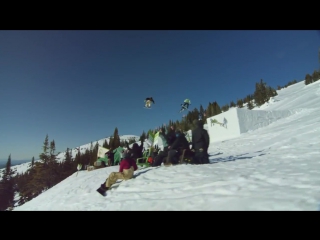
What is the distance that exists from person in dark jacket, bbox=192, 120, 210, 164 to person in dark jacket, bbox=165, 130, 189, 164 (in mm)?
391

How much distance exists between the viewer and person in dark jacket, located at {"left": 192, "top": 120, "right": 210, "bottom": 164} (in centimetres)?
651

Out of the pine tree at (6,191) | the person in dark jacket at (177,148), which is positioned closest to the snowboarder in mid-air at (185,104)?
the person in dark jacket at (177,148)

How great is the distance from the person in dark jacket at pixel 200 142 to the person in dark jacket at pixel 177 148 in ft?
1.28

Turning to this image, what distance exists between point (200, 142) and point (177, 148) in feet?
3.10

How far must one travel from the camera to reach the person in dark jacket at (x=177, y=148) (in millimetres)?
6770

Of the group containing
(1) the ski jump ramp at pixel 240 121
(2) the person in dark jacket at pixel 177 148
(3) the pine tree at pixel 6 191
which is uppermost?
(1) the ski jump ramp at pixel 240 121

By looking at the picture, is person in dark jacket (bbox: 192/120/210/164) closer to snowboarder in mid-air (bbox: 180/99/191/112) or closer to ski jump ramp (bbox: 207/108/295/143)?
snowboarder in mid-air (bbox: 180/99/191/112)

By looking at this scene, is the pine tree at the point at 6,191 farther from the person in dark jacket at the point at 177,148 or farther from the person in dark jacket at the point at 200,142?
the person in dark jacket at the point at 200,142

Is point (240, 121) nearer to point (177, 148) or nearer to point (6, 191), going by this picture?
point (177, 148)

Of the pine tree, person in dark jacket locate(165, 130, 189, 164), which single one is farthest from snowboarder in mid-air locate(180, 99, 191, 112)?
the pine tree

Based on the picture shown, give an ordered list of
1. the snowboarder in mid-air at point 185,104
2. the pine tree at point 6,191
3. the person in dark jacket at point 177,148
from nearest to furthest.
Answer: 1. the person in dark jacket at point 177,148
2. the snowboarder in mid-air at point 185,104
3. the pine tree at point 6,191
